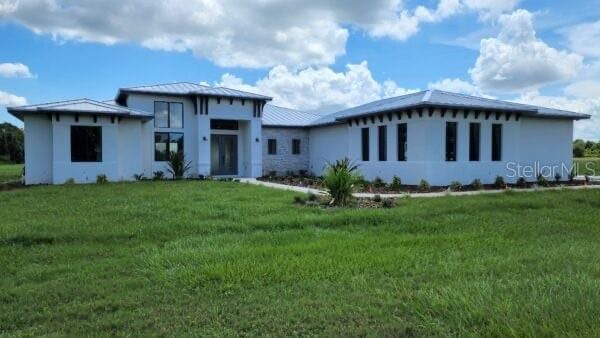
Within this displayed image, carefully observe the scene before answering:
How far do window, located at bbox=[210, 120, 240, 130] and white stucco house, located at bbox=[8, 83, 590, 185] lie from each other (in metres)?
0.06

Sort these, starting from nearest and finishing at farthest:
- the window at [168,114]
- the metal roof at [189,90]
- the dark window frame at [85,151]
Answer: the dark window frame at [85,151] → the metal roof at [189,90] → the window at [168,114]

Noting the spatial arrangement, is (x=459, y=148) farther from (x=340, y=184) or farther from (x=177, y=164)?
(x=177, y=164)

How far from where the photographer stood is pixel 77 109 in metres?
19.5

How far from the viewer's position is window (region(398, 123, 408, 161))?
1864 centimetres

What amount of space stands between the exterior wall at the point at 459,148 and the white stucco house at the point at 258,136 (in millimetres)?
42

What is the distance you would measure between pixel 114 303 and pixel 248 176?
21.0m

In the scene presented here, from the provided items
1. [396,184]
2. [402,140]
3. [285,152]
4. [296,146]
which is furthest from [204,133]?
[396,184]

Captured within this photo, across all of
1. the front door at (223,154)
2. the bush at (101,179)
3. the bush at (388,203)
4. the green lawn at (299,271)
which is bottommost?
the green lawn at (299,271)

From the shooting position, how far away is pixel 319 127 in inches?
1043

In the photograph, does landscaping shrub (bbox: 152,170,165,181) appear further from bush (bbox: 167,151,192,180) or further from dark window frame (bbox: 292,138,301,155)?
dark window frame (bbox: 292,138,301,155)

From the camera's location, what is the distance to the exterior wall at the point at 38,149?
1997 cm

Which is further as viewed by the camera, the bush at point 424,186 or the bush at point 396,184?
the bush at point 396,184

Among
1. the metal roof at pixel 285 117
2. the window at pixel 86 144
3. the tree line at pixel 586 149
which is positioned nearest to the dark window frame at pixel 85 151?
the window at pixel 86 144

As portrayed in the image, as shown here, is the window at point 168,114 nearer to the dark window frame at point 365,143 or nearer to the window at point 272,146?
the window at point 272,146
